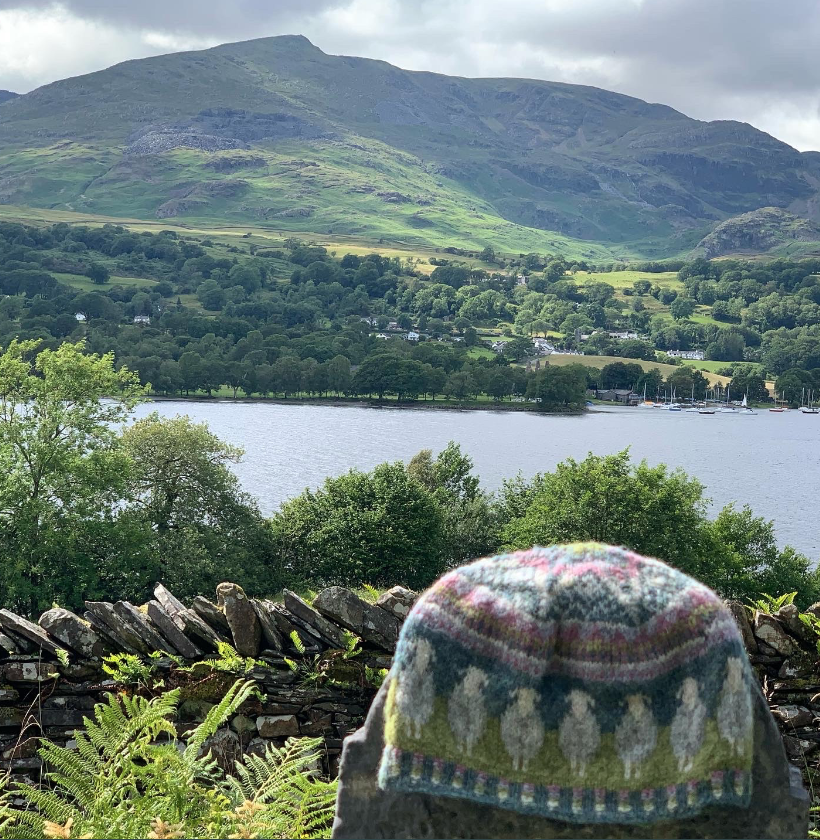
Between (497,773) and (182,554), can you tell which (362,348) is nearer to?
(182,554)

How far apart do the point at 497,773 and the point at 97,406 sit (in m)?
44.0

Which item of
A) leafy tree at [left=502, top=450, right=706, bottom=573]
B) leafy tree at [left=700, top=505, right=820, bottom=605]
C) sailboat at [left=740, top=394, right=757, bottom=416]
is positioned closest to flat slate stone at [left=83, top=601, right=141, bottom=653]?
leafy tree at [left=502, top=450, right=706, bottom=573]

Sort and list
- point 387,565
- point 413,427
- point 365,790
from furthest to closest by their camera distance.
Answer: point 413,427 < point 387,565 < point 365,790

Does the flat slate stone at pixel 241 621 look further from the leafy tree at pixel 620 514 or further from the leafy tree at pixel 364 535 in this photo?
the leafy tree at pixel 364 535

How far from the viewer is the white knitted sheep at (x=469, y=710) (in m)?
3.48

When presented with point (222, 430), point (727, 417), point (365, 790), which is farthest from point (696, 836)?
point (727, 417)

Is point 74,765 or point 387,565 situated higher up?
point 74,765

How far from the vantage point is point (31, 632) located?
709 cm

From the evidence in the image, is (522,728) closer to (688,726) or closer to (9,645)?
(688,726)

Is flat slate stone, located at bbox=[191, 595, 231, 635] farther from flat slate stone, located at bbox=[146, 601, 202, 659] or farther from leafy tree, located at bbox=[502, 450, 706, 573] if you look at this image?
leafy tree, located at bbox=[502, 450, 706, 573]

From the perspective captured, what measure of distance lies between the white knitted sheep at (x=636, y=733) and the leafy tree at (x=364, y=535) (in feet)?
149

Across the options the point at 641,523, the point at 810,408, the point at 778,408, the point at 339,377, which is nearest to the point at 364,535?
the point at 641,523

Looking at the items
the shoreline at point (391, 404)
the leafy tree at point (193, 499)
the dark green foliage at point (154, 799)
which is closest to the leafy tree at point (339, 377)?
the shoreline at point (391, 404)

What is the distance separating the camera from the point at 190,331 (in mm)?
194250
